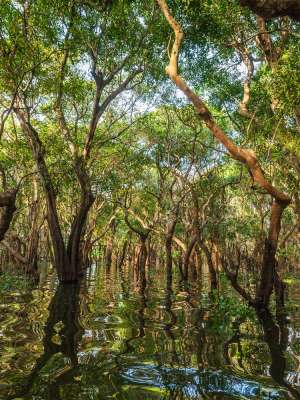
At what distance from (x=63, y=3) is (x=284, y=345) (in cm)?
999

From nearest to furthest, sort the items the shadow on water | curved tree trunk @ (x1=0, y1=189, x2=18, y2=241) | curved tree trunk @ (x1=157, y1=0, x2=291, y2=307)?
the shadow on water
curved tree trunk @ (x1=157, y1=0, x2=291, y2=307)
curved tree trunk @ (x1=0, y1=189, x2=18, y2=241)

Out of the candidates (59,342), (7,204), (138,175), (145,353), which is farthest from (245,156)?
(138,175)

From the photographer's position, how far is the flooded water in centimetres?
370

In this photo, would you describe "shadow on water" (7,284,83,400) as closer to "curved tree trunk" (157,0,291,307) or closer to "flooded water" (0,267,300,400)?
"flooded water" (0,267,300,400)

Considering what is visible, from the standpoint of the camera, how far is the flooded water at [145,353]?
12.1 feet

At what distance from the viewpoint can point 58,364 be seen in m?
4.35

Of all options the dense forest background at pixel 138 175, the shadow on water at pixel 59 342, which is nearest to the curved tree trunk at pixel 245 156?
the dense forest background at pixel 138 175

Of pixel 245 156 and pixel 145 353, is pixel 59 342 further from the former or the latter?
pixel 245 156

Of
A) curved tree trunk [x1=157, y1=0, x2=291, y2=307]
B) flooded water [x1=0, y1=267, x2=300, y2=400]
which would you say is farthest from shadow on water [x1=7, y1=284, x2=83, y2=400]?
curved tree trunk [x1=157, y1=0, x2=291, y2=307]

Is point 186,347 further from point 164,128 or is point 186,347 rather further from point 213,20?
point 164,128

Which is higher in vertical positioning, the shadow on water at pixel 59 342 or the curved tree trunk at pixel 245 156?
the curved tree trunk at pixel 245 156

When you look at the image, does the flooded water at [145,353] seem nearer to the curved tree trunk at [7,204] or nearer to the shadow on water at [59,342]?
the shadow on water at [59,342]

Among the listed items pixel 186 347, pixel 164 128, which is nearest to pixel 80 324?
pixel 186 347

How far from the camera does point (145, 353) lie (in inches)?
196
